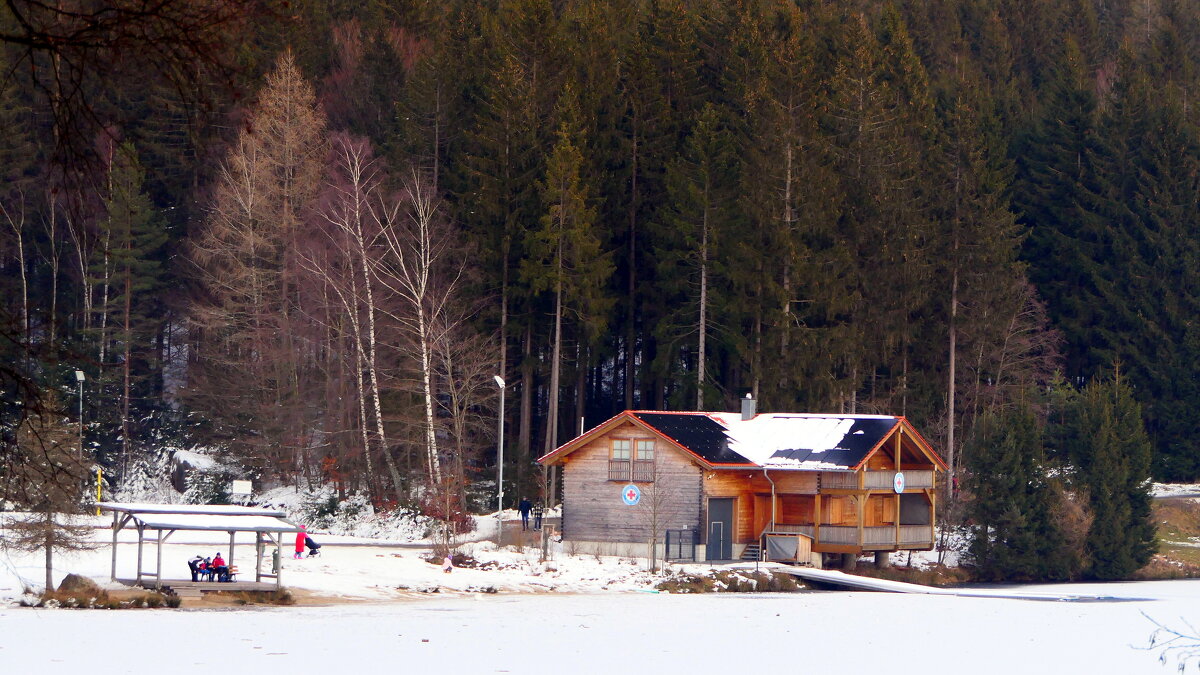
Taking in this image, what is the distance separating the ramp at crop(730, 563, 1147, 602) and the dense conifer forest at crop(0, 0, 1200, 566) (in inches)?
348

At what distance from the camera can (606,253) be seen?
63.8 meters

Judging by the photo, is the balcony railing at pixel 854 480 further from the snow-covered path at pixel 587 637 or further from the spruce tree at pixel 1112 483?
the spruce tree at pixel 1112 483

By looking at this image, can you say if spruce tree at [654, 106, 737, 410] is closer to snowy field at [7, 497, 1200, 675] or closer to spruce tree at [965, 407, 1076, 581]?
spruce tree at [965, 407, 1076, 581]

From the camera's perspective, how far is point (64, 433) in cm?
3070

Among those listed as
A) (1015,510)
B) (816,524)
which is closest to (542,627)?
(816,524)

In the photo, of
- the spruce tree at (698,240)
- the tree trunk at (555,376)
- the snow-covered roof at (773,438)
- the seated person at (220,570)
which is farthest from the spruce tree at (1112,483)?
the seated person at (220,570)

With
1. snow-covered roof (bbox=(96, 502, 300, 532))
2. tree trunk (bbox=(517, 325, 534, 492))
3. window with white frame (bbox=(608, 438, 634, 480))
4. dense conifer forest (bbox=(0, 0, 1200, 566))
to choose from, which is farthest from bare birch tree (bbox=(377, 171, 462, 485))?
snow-covered roof (bbox=(96, 502, 300, 532))

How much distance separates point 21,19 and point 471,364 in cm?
4883

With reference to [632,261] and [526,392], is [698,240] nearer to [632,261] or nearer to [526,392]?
[632,261]

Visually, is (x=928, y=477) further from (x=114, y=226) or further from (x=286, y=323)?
(x=114, y=226)

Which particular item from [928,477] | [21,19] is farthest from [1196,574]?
[21,19]

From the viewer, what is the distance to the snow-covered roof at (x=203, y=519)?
3280 centimetres

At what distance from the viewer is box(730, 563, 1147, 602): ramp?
42.2 metres

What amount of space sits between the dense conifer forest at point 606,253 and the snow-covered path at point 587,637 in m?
18.5
